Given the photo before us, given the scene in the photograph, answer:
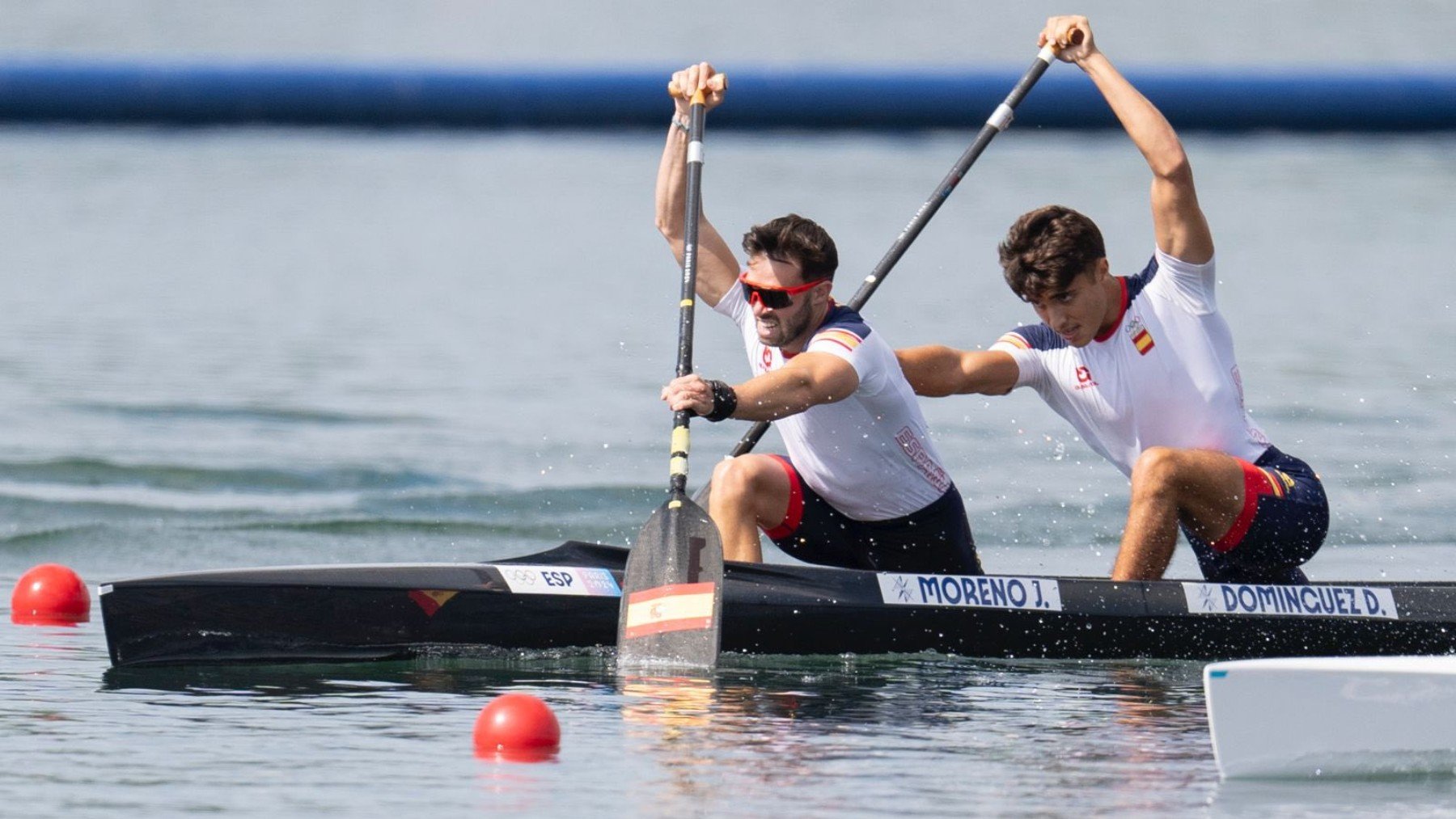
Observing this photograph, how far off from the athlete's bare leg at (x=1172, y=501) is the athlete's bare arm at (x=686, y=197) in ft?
4.56

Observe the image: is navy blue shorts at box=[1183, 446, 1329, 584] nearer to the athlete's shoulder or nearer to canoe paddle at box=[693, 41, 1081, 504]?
the athlete's shoulder

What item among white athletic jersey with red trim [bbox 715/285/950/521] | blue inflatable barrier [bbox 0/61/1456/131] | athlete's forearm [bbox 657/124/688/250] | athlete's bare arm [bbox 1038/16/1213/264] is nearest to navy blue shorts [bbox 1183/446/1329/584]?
athlete's bare arm [bbox 1038/16/1213/264]

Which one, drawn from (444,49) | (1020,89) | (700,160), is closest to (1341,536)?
(1020,89)

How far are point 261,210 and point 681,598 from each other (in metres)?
17.2

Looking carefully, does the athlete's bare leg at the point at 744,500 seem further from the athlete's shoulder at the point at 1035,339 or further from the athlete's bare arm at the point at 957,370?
the athlete's shoulder at the point at 1035,339

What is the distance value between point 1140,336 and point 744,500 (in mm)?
1190

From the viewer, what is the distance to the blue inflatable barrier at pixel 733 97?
23672mm

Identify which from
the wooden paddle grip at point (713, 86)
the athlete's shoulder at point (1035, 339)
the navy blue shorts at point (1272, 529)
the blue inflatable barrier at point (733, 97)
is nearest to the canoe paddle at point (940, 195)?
the athlete's shoulder at point (1035, 339)

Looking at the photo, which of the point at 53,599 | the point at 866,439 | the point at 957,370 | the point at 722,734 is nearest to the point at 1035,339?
the point at 957,370

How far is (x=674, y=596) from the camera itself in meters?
5.84

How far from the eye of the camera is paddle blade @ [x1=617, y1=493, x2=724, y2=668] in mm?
5828

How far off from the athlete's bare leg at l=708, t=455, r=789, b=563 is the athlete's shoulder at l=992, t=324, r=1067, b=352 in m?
0.76

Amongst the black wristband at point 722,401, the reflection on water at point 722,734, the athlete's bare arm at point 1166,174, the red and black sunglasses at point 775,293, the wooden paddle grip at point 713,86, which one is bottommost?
the reflection on water at point 722,734

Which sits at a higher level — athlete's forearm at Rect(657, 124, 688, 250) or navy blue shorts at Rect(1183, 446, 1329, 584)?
athlete's forearm at Rect(657, 124, 688, 250)
